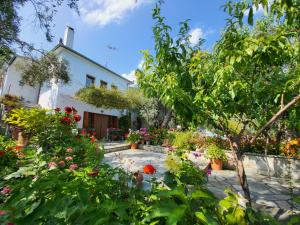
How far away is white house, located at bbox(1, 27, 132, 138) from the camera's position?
45.5 ft

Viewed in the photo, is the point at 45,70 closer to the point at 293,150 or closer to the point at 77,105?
the point at 77,105

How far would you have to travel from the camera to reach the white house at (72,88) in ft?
45.5

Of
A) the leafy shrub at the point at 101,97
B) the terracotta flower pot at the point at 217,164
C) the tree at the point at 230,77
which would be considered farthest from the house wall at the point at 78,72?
the tree at the point at 230,77

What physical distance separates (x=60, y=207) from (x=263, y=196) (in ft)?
15.8

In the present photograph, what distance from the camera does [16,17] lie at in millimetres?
6297

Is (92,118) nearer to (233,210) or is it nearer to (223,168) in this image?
(223,168)

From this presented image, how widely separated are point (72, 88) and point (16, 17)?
8.41 m

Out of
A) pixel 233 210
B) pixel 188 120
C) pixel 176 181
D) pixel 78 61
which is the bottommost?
pixel 233 210

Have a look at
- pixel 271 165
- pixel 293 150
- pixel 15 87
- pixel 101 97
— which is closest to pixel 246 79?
pixel 293 150

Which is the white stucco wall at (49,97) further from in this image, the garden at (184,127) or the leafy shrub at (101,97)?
the garden at (184,127)

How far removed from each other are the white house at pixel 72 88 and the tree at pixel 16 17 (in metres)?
6.24

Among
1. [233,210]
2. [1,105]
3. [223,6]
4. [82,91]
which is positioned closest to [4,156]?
[233,210]

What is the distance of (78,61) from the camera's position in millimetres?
15180

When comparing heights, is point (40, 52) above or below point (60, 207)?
above
